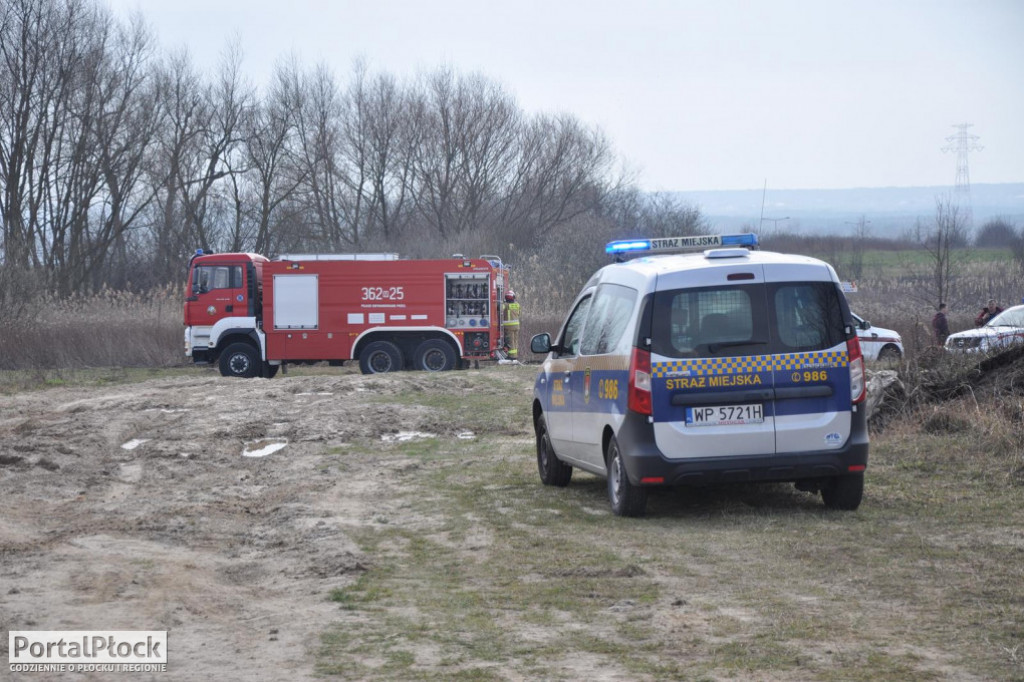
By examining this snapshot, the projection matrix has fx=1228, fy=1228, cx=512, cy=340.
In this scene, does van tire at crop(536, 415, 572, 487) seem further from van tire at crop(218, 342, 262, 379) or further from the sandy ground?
van tire at crop(218, 342, 262, 379)

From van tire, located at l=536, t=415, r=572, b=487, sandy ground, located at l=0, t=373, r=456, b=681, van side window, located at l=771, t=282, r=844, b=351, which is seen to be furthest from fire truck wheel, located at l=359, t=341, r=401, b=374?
van side window, located at l=771, t=282, r=844, b=351

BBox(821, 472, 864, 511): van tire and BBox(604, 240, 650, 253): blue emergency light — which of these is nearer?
BBox(821, 472, 864, 511): van tire

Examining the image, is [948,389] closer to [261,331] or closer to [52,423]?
[52,423]

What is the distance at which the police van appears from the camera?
884 cm

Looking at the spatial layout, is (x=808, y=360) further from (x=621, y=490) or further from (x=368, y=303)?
(x=368, y=303)

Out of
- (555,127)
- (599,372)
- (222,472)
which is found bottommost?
(222,472)

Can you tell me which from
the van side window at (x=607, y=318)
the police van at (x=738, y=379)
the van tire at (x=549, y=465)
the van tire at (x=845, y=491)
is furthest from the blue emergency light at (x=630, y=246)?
the van tire at (x=845, y=491)

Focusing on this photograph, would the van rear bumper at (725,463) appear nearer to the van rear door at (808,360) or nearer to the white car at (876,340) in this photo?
the van rear door at (808,360)

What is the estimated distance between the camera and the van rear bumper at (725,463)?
8812mm

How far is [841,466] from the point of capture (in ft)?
29.4

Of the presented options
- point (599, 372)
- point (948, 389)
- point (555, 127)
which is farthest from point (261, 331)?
point (555, 127)

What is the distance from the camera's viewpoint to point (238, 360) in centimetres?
2884

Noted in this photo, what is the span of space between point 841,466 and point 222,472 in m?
6.70

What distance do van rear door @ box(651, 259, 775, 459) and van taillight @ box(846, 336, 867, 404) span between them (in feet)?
2.05
